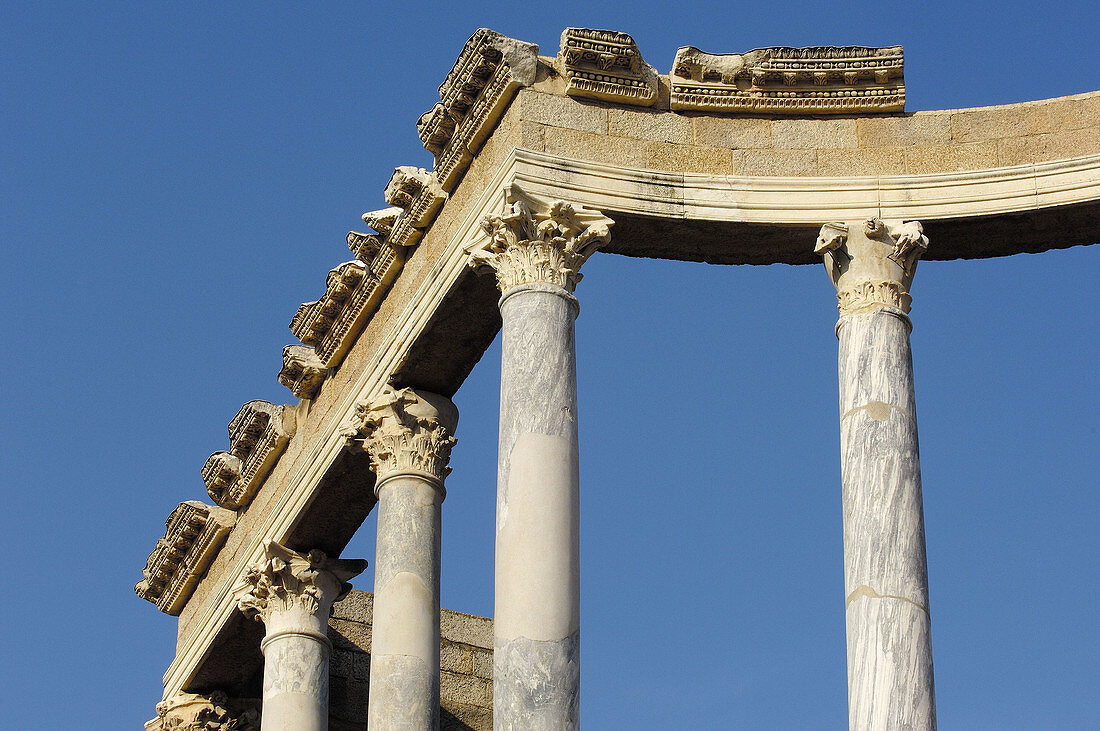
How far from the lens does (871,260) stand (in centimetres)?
3222

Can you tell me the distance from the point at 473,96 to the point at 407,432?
606cm

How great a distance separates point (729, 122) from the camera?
33.9 meters

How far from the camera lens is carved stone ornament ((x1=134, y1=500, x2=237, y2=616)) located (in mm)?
43406

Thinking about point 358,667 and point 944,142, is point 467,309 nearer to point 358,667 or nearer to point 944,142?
point 944,142

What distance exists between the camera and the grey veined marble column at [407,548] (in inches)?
1337

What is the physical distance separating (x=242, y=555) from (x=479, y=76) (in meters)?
13.1

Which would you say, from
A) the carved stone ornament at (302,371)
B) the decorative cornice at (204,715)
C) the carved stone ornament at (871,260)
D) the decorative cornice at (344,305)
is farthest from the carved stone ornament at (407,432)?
the decorative cornice at (204,715)

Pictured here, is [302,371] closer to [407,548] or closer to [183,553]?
[407,548]

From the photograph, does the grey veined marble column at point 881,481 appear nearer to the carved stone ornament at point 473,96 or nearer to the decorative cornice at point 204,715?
the carved stone ornament at point 473,96

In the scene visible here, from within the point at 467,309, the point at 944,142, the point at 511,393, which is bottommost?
the point at 511,393

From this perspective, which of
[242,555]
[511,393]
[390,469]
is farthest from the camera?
[242,555]

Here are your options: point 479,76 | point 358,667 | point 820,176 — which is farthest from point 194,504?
point 820,176

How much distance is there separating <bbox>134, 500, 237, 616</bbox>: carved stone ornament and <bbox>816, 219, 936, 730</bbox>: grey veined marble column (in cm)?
1668

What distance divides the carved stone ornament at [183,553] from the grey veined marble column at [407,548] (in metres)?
8.25
